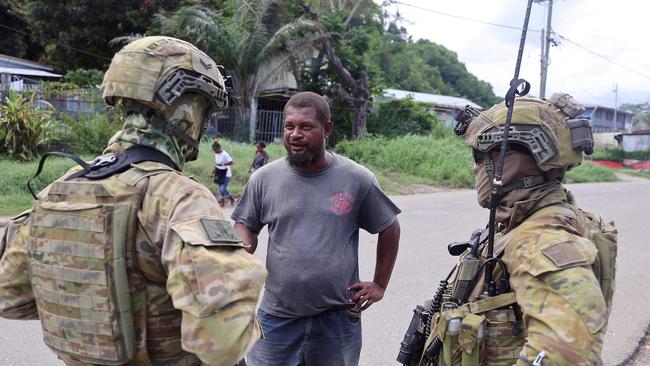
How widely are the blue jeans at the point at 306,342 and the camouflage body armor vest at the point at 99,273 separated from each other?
90 centimetres

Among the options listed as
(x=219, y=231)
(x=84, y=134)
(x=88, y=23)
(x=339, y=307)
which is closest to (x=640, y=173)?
(x=88, y=23)

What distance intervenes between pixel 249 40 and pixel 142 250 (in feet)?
52.9

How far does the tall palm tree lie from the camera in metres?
16.7

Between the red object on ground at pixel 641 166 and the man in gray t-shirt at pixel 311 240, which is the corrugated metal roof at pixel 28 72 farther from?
the red object on ground at pixel 641 166

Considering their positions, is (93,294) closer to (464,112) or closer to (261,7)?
(464,112)

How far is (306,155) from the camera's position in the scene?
2523 millimetres

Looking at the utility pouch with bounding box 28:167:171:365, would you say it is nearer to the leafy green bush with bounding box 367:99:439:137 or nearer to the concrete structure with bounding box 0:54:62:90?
the concrete structure with bounding box 0:54:62:90

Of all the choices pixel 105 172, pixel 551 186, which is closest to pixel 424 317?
pixel 551 186

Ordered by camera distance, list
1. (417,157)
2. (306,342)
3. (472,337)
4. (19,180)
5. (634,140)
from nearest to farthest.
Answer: (472,337) → (306,342) → (19,180) → (417,157) → (634,140)

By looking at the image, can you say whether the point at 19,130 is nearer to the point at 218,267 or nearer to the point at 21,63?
the point at 218,267

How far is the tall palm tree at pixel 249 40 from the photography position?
16.7 meters

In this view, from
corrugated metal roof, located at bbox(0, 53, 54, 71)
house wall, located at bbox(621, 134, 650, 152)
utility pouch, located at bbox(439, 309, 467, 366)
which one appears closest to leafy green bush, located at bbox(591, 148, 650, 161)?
house wall, located at bbox(621, 134, 650, 152)

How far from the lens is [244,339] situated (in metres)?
1.36

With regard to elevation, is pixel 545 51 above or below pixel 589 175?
above
